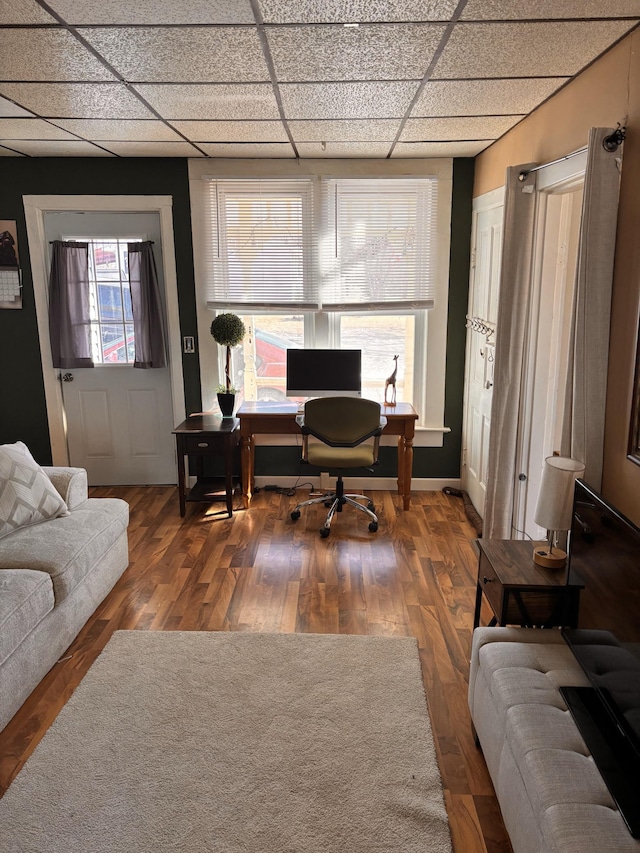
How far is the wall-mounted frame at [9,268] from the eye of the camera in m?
4.68

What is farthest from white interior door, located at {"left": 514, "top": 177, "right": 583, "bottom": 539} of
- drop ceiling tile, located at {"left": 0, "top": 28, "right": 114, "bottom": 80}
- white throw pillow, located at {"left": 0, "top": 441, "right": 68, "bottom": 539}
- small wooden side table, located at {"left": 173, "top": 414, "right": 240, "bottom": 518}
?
white throw pillow, located at {"left": 0, "top": 441, "right": 68, "bottom": 539}

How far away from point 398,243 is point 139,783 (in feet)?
12.6

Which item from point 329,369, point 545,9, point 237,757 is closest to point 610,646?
point 237,757

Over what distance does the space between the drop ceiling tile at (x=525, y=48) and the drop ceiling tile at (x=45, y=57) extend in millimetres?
1303

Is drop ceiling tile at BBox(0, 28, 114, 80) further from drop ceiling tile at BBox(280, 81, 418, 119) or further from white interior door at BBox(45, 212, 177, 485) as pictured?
white interior door at BBox(45, 212, 177, 485)

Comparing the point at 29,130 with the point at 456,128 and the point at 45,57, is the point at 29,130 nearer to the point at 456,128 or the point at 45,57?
the point at 45,57

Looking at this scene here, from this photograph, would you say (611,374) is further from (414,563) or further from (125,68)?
(125,68)

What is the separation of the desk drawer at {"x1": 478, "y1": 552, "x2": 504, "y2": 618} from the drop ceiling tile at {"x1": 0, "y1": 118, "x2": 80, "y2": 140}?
316 cm

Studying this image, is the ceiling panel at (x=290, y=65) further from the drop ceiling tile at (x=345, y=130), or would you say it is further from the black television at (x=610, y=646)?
the black television at (x=610, y=646)

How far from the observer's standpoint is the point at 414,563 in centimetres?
381

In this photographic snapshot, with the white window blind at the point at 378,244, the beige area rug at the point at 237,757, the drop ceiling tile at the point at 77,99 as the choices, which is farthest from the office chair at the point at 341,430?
the drop ceiling tile at the point at 77,99

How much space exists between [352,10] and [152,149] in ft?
8.85

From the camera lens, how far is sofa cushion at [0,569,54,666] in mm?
2398

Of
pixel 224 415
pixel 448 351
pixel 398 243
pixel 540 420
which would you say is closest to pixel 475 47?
pixel 540 420
